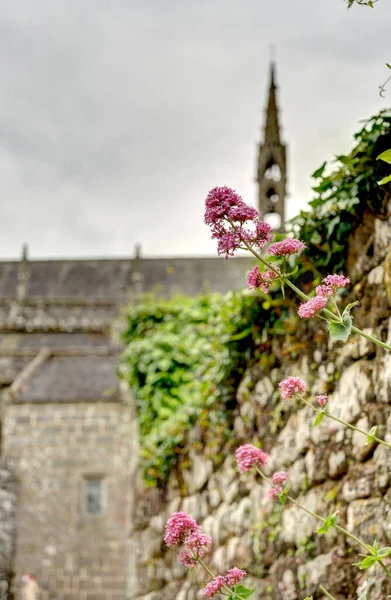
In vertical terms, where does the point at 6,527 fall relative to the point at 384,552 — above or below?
below

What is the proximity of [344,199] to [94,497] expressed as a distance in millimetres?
11583

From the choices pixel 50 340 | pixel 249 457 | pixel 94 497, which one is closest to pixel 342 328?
pixel 249 457

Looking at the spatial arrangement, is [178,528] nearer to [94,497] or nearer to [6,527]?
[94,497]

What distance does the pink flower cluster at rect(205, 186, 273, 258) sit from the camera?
6.92ft

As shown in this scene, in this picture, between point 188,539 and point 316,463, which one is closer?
point 188,539

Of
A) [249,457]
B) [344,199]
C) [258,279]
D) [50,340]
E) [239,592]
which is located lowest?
[50,340]

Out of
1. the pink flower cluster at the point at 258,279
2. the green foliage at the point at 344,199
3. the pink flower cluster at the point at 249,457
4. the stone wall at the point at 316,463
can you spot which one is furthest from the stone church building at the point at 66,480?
the pink flower cluster at the point at 258,279

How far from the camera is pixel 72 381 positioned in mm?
15258

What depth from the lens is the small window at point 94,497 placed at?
1412 centimetres

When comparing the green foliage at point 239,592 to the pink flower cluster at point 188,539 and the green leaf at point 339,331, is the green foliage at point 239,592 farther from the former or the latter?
the green leaf at point 339,331

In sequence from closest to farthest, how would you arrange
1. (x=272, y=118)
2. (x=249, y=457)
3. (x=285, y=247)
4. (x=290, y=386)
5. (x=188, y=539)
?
(x=285, y=247), (x=188, y=539), (x=290, y=386), (x=249, y=457), (x=272, y=118)

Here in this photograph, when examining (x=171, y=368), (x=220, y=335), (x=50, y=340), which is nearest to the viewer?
(x=220, y=335)

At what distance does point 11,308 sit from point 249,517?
2646 cm

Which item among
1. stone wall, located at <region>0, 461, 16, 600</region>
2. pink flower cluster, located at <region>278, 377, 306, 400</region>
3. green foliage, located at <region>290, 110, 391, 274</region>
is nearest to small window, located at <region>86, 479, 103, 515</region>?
stone wall, located at <region>0, 461, 16, 600</region>
